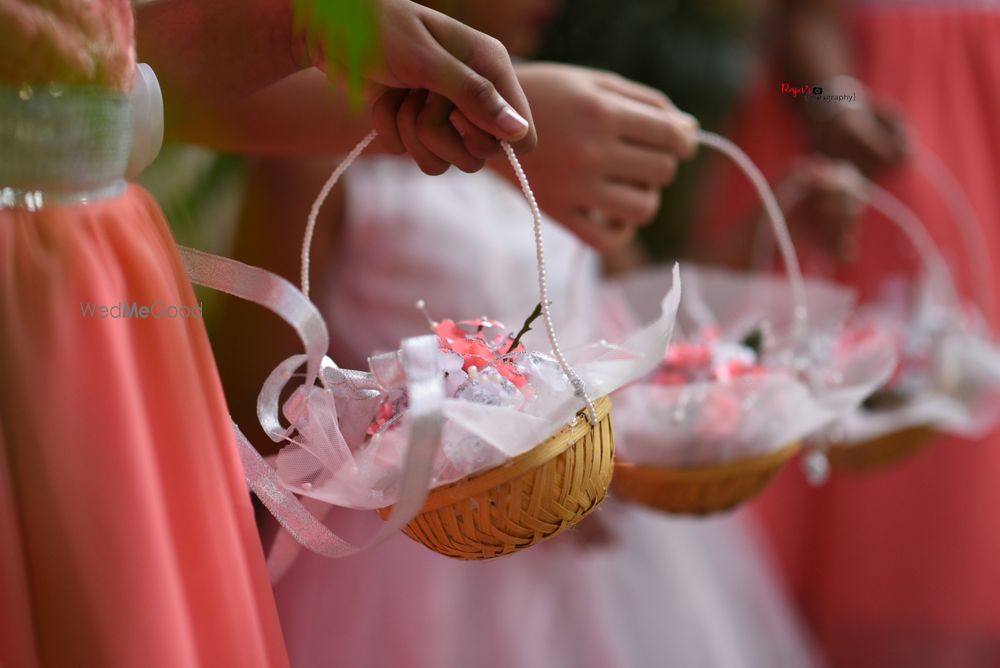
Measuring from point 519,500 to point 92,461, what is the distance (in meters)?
0.20

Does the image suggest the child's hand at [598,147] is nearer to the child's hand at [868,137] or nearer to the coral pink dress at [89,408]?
the coral pink dress at [89,408]

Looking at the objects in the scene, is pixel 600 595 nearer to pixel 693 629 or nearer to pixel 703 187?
pixel 693 629

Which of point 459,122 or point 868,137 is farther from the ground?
point 459,122

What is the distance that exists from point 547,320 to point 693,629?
2.35 ft

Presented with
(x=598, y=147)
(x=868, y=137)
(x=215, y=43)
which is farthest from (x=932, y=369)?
(x=215, y=43)

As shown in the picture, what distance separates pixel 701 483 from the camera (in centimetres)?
68

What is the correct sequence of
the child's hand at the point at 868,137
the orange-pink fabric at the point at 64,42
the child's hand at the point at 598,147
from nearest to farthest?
the orange-pink fabric at the point at 64,42
the child's hand at the point at 598,147
the child's hand at the point at 868,137

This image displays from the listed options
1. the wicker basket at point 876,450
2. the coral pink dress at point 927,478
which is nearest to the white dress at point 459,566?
the wicker basket at point 876,450

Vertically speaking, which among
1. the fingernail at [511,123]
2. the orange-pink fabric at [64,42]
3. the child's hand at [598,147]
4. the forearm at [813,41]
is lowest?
the forearm at [813,41]

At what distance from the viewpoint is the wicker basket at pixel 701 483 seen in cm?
68

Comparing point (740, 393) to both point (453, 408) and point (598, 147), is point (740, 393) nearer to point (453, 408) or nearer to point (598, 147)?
point (598, 147)

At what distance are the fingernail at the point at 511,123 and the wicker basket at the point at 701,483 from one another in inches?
12.0

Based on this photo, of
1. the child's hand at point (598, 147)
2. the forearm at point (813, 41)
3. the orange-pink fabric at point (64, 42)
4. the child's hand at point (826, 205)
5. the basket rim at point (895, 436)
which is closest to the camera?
the orange-pink fabric at point (64, 42)

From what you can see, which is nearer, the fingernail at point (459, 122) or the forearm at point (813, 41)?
the fingernail at point (459, 122)
